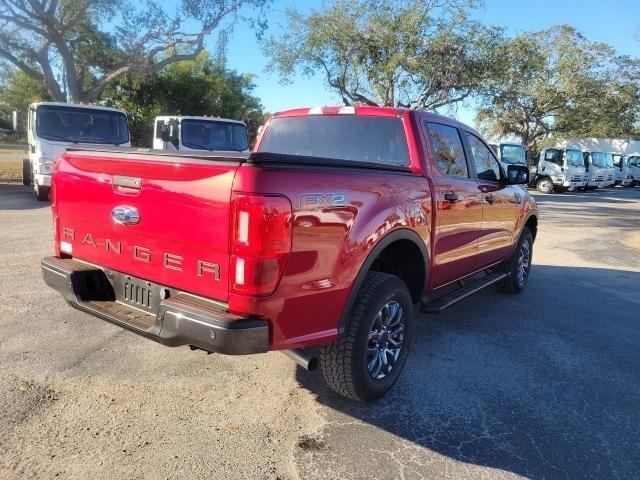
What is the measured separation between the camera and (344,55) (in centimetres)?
A: 2252

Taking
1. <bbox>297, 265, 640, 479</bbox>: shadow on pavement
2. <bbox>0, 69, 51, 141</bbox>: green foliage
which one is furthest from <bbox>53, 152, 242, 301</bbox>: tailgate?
<bbox>0, 69, 51, 141</bbox>: green foliage

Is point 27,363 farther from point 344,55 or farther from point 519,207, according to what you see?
point 344,55

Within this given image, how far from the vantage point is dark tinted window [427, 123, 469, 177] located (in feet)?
13.7

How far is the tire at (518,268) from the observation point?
240 inches

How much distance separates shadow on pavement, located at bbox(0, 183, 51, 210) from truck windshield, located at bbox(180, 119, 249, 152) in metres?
3.95

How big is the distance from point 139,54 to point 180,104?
26.9ft

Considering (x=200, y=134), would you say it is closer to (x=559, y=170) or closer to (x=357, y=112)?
(x=357, y=112)

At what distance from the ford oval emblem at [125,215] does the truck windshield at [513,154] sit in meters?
23.0

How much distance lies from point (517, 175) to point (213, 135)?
10750mm

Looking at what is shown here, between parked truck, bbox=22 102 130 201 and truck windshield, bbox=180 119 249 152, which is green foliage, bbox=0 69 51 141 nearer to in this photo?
truck windshield, bbox=180 119 249 152

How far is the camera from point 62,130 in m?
11.8

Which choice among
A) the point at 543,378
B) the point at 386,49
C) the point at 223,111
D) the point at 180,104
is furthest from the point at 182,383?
the point at 223,111

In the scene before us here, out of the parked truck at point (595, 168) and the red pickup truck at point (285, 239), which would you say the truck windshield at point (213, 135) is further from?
the parked truck at point (595, 168)

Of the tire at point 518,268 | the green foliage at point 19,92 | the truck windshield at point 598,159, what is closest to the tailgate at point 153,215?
the tire at point 518,268
